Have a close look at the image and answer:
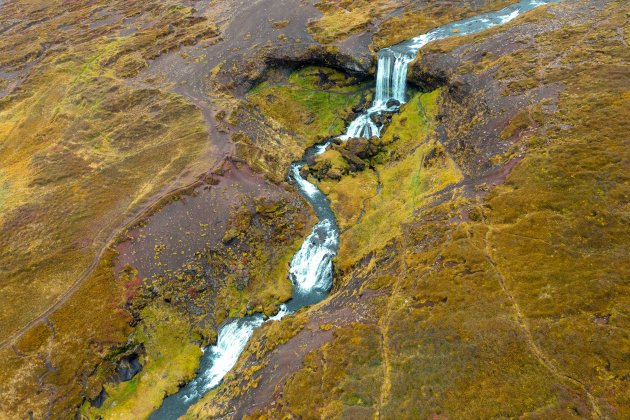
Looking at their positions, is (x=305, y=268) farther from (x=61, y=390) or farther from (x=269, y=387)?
(x=61, y=390)

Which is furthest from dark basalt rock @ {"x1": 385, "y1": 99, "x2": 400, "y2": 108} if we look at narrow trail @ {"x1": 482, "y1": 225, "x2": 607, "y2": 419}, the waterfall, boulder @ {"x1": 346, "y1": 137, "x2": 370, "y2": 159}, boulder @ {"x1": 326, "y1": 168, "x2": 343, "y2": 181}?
narrow trail @ {"x1": 482, "y1": 225, "x2": 607, "y2": 419}

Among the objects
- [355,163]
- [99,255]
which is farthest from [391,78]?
[99,255]

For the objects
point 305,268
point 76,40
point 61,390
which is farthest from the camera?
point 76,40

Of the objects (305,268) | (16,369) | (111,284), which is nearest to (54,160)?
(111,284)

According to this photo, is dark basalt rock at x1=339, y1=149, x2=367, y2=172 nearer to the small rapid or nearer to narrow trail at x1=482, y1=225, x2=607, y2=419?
the small rapid

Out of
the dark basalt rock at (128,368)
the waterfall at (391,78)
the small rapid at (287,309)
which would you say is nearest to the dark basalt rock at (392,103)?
the waterfall at (391,78)

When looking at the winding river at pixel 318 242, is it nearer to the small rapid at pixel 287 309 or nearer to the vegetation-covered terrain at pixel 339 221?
the small rapid at pixel 287 309
